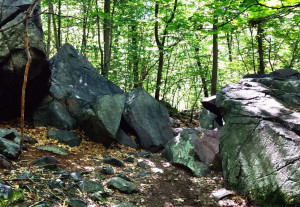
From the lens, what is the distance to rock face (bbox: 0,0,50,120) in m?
7.37

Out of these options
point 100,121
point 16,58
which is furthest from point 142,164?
point 16,58

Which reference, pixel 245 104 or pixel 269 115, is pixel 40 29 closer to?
pixel 245 104

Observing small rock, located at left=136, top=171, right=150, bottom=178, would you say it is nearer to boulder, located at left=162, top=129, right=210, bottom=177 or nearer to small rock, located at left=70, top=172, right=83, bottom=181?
boulder, located at left=162, top=129, right=210, bottom=177

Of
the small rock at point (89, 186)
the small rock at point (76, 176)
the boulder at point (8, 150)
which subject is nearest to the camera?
the small rock at point (89, 186)

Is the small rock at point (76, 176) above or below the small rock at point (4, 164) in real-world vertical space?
below

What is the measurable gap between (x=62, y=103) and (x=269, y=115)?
24.8ft

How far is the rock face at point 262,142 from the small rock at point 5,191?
465 centimetres

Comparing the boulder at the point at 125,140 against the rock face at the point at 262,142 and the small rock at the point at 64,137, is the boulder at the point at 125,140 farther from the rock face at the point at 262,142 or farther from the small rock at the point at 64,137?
the rock face at the point at 262,142

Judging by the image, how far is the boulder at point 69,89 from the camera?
29.6 feet

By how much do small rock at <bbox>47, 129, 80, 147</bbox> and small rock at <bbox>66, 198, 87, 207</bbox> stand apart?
4096 mm

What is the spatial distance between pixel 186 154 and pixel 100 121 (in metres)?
3.37

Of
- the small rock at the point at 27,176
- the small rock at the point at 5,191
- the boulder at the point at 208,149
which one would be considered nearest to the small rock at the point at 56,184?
the small rock at the point at 27,176

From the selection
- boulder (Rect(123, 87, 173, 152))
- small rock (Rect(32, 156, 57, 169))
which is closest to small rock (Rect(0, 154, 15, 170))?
small rock (Rect(32, 156, 57, 169))

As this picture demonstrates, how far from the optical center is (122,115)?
10.2 metres
